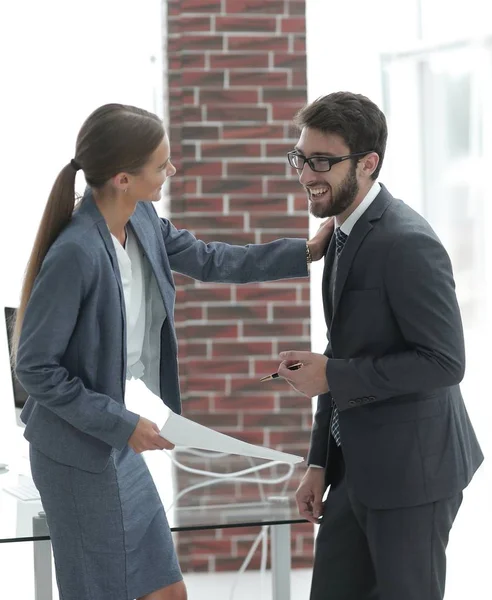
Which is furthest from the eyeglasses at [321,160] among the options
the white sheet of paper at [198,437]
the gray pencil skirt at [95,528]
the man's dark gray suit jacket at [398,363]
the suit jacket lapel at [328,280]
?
the gray pencil skirt at [95,528]

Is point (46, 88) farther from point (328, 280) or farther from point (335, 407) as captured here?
point (335, 407)

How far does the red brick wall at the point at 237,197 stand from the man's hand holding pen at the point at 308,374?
4.73 feet

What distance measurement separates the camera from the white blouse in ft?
7.13

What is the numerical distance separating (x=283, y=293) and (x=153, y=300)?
1.44m

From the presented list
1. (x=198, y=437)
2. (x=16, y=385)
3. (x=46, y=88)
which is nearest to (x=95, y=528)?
(x=198, y=437)

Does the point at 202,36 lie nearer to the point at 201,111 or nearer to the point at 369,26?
the point at 201,111

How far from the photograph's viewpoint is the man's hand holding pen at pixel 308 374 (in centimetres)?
212

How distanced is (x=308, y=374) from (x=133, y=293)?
1.56 ft

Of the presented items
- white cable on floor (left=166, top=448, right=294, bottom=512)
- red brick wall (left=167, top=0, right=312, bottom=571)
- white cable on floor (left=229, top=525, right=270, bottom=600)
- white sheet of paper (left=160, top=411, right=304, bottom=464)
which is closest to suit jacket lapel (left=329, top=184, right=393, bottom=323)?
white sheet of paper (left=160, top=411, right=304, bottom=464)

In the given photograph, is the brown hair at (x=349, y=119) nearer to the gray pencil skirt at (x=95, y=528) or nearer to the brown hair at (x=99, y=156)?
the brown hair at (x=99, y=156)

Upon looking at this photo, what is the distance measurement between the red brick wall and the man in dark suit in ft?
4.62

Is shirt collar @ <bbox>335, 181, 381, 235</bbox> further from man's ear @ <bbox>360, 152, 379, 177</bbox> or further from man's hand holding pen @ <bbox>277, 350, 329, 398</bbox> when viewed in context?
man's hand holding pen @ <bbox>277, 350, 329, 398</bbox>

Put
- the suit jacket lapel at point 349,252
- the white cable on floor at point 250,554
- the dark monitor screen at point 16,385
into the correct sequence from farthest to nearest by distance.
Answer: the white cable on floor at point 250,554, the dark monitor screen at point 16,385, the suit jacket lapel at point 349,252

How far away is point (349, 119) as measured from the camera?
2.13 meters
